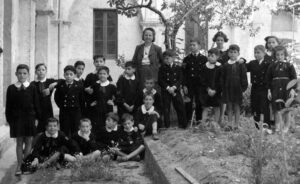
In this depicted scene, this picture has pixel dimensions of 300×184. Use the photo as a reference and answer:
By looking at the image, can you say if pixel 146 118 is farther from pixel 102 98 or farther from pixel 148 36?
pixel 148 36

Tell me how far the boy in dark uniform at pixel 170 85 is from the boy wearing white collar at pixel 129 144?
92cm

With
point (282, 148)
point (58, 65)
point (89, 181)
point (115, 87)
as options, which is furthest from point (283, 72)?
point (58, 65)

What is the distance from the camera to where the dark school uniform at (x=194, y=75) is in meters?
9.29

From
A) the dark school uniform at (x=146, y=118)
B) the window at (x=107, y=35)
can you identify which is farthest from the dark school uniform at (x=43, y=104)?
the window at (x=107, y=35)

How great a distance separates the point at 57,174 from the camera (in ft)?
24.5

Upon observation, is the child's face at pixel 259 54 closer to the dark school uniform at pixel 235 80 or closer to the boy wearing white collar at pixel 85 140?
the dark school uniform at pixel 235 80

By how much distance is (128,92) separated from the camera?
30.6 feet

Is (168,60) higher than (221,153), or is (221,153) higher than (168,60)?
(168,60)

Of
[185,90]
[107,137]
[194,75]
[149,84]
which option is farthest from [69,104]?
[194,75]

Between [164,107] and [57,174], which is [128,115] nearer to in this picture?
[164,107]

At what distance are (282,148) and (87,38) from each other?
16.3m

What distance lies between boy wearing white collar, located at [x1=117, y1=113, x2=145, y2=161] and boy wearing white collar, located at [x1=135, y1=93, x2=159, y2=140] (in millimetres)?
279

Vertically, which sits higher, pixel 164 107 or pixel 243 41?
pixel 243 41

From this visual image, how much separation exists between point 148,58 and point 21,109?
2528 millimetres
